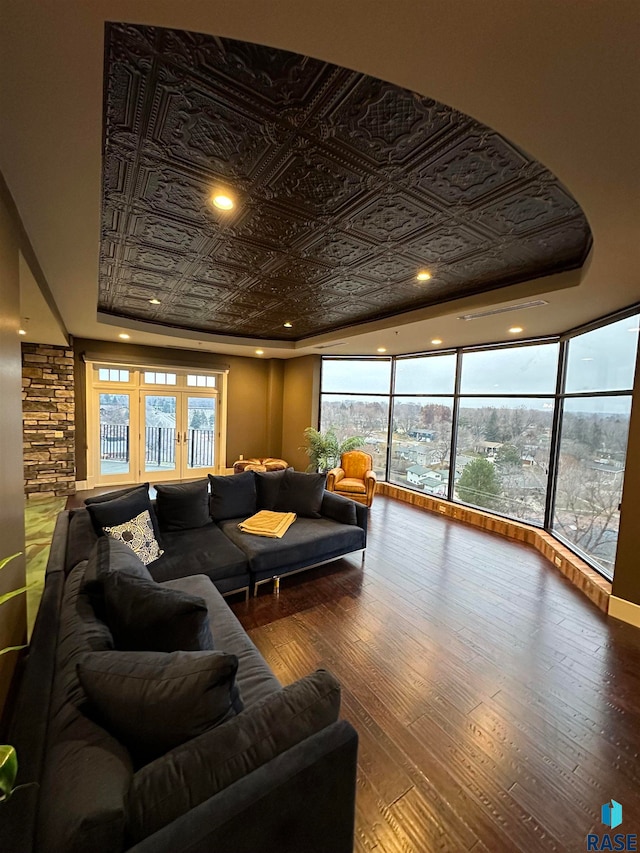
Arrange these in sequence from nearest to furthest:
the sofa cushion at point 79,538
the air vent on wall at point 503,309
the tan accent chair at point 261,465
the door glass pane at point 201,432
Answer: the sofa cushion at point 79,538
the air vent on wall at point 503,309
the tan accent chair at point 261,465
the door glass pane at point 201,432

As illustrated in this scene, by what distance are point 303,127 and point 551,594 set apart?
13.9 ft

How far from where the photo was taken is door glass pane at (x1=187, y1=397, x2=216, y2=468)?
782 centimetres

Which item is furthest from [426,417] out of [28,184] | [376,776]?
[28,184]

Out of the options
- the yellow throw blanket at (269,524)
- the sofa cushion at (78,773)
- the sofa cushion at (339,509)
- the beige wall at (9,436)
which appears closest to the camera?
the sofa cushion at (78,773)

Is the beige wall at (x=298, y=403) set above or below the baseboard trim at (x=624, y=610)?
above

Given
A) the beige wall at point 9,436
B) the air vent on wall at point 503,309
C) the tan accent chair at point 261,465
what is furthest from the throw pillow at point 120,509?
the tan accent chair at point 261,465

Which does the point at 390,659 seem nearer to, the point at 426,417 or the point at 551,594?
the point at 551,594

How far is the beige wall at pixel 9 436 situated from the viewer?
1.81 meters

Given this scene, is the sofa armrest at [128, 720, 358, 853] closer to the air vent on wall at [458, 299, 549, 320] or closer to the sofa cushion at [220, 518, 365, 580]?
the sofa cushion at [220, 518, 365, 580]

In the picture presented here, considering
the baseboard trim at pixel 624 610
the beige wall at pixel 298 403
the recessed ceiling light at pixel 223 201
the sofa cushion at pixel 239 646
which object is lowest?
the baseboard trim at pixel 624 610

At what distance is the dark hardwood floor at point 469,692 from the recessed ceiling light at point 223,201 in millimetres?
3043

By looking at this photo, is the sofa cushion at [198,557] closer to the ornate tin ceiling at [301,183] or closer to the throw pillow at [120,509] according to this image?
the throw pillow at [120,509]

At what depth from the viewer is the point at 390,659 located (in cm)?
256

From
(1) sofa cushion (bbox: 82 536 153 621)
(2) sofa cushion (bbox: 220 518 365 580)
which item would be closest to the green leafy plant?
(2) sofa cushion (bbox: 220 518 365 580)
